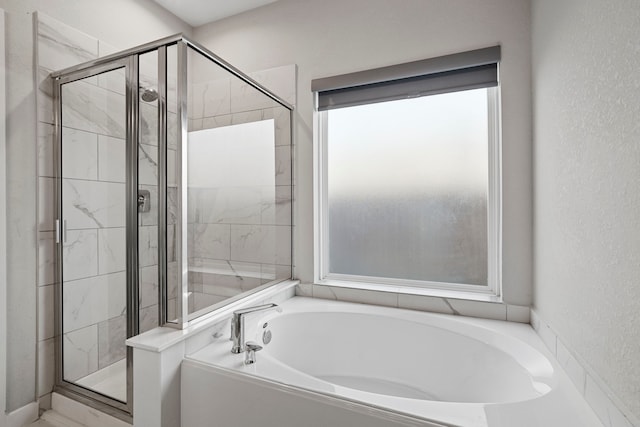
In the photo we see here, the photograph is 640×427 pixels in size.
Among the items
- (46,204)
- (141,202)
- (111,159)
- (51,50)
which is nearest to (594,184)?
(141,202)

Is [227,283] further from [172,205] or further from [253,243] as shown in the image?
[172,205]

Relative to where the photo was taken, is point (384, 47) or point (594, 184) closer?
point (594, 184)

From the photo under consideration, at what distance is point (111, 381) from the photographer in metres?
1.48

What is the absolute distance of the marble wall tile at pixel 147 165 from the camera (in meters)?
1.41

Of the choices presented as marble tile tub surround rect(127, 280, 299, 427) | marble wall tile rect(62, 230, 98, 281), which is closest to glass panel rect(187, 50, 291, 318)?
marble tile tub surround rect(127, 280, 299, 427)

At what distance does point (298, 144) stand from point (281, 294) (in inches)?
39.6

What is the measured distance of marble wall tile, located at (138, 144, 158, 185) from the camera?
141 centimetres

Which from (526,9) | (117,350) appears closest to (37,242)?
(117,350)

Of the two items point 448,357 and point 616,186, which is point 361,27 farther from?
point 448,357

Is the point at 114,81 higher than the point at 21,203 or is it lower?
higher

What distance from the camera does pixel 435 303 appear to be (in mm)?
1828

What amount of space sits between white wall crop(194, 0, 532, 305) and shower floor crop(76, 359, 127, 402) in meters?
1.12

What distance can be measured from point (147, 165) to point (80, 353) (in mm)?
1019

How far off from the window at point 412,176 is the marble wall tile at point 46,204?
1.47 m
